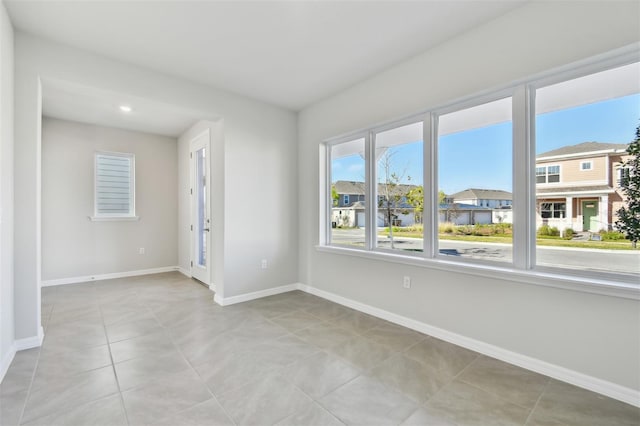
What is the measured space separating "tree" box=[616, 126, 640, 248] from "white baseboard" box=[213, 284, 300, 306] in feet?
11.7

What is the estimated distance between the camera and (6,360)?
2.14 meters

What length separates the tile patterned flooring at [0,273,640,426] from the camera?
1.67 meters

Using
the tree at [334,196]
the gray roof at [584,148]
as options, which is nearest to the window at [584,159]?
the gray roof at [584,148]

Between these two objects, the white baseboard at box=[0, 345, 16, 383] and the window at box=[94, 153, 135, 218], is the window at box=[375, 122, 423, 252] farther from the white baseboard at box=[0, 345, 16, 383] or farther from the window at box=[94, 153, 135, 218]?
the window at box=[94, 153, 135, 218]

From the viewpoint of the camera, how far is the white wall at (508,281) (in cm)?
183

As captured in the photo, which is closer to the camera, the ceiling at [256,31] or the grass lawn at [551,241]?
the grass lawn at [551,241]

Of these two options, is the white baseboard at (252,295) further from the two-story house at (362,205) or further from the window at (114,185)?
the window at (114,185)

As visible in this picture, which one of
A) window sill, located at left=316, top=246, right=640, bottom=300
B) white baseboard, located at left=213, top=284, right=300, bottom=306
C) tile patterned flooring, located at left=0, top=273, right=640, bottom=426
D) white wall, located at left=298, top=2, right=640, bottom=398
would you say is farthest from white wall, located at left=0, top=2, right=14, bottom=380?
window sill, located at left=316, top=246, right=640, bottom=300

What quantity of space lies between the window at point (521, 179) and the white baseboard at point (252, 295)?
1.67m

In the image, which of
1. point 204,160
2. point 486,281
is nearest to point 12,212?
point 204,160

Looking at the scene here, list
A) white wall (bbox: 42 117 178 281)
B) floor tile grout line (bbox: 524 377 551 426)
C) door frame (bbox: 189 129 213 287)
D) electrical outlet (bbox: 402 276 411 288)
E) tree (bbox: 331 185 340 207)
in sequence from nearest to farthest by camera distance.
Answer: floor tile grout line (bbox: 524 377 551 426)
electrical outlet (bbox: 402 276 411 288)
tree (bbox: 331 185 340 207)
door frame (bbox: 189 129 213 287)
white wall (bbox: 42 117 178 281)

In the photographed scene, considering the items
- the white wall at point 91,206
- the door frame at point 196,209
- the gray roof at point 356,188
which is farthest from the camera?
the white wall at point 91,206

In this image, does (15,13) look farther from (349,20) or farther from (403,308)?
(403,308)

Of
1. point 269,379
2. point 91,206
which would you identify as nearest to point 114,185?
point 91,206
